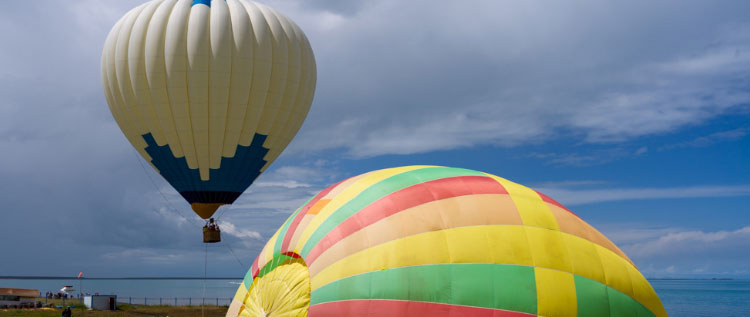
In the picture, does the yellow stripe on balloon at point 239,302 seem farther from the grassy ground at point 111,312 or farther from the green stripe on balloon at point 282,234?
the grassy ground at point 111,312

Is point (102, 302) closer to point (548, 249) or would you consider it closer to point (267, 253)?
point (267, 253)

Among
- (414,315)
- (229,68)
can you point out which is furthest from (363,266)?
(229,68)

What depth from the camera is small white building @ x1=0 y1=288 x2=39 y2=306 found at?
3948 cm

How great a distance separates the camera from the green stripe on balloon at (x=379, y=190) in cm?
858

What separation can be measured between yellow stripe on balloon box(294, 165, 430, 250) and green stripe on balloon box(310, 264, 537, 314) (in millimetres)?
952

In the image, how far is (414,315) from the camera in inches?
305

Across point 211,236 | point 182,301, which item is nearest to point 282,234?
point 211,236

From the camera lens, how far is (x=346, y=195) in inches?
358

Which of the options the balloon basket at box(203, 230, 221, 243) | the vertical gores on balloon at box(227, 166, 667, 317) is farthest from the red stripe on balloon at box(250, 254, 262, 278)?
the balloon basket at box(203, 230, 221, 243)

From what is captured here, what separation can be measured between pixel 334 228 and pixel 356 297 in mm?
1072

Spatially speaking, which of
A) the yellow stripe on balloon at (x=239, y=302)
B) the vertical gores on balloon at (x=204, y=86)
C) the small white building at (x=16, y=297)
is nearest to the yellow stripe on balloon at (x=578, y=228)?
the yellow stripe on balloon at (x=239, y=302)

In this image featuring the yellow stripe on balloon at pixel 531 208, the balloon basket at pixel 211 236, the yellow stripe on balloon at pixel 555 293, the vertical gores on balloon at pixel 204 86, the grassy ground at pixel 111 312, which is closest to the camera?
the yellow stripe on balloon at pixel 555 293

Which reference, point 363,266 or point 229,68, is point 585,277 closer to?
point 363,266

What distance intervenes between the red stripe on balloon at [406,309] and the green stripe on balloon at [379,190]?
1.11 m
